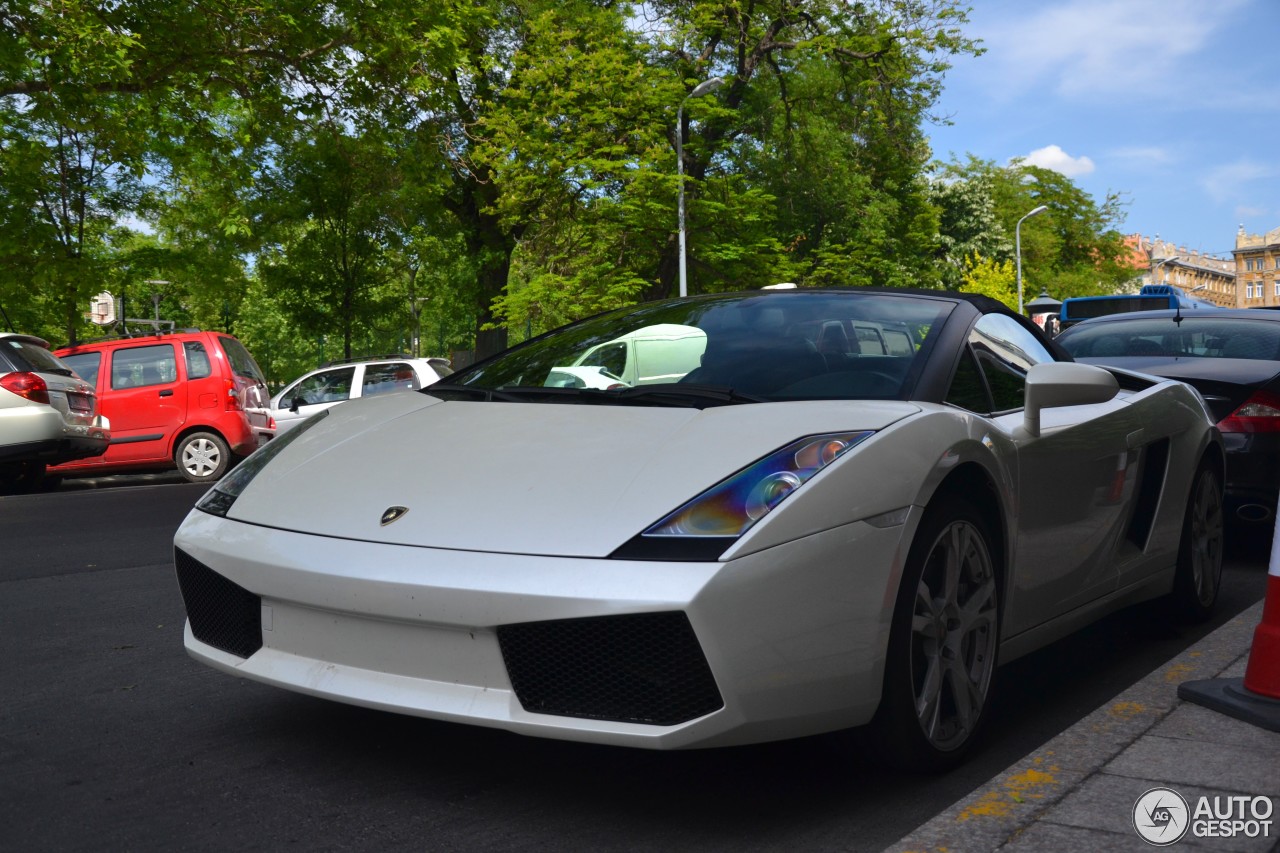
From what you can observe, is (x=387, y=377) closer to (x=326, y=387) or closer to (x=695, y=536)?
(x=326, y=387)

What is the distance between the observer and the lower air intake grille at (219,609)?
10.7 ft

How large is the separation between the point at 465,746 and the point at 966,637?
137 cm

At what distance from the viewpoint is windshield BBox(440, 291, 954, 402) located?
12.1ft

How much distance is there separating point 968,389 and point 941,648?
83 centimetres

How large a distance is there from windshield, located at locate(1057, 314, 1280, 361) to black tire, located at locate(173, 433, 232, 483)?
406 inches

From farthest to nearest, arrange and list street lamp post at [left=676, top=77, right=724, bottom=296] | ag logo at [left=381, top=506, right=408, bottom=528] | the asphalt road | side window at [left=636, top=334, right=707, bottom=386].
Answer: street lamp post at [left=676, top=77, right=724, bottom=296]
side window at [left=636, top=334, right=707, bottom=386]
ag logo at [left=381, top=506, right=408, bottom=528]
the asphalt road

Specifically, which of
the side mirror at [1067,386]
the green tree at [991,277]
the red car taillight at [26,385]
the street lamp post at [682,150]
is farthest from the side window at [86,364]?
the green tree at [991,277]

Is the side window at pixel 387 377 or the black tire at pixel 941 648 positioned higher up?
the side window at pixel 387 377

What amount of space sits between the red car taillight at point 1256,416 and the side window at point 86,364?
12664 mm

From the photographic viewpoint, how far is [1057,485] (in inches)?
157

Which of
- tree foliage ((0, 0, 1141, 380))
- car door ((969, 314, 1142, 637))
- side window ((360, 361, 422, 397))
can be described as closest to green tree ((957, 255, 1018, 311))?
tree foliage ((0, 0, 1141, 380))

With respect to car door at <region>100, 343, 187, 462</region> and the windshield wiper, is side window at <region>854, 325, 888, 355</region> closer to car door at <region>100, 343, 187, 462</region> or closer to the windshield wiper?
the windshield wiper

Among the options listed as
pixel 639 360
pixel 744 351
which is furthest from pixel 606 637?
pixel 639 360

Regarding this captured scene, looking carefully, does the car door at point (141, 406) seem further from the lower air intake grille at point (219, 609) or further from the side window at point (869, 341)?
the side window at point (869, 341)
